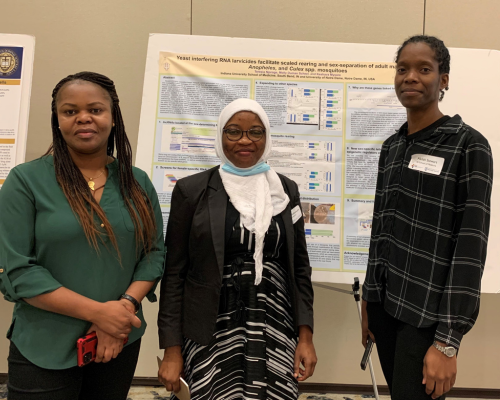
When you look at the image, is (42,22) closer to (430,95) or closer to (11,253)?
(11,253)

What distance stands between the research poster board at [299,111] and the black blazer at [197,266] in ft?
2.49

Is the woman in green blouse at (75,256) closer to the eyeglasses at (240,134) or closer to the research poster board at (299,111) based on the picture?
the eyeglasses at (240,134)

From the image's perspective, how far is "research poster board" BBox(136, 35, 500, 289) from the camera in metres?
2.05

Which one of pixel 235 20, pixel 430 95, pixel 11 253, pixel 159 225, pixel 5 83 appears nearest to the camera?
pixel 11 253

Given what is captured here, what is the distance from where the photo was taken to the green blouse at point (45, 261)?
3.30 feet

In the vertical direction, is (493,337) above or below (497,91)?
below

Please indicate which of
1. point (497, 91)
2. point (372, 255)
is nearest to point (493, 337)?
point (497, 91)

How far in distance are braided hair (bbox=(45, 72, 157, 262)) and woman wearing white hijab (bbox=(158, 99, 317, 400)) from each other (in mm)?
125

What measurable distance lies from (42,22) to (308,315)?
8.79 ft

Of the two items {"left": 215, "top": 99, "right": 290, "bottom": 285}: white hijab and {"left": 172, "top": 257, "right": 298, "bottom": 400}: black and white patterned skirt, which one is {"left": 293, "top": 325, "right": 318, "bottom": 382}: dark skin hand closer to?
{"left": 172, "top": 257, "right": 298, "bottom": 400}: black and white patterned skirt

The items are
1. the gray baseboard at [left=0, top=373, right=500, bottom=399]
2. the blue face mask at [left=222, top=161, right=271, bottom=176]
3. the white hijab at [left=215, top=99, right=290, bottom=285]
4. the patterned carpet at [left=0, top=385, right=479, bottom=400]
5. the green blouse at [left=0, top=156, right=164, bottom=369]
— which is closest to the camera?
the green blouse at [left=0, top=156, right=164, bottom=369]

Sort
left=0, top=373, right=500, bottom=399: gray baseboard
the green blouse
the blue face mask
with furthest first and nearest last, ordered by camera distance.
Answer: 1. left=0, top=373, right=500, bottom=399: gray baseboard
2. the blue face mask
3. the green blouse

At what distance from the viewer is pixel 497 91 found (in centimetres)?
205

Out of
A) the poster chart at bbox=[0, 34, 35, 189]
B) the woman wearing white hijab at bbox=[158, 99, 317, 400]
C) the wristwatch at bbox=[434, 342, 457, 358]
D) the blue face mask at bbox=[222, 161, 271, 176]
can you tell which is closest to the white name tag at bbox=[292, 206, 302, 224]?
the woman wearing white hijab at bbox=[158, 99, 317, 400]
